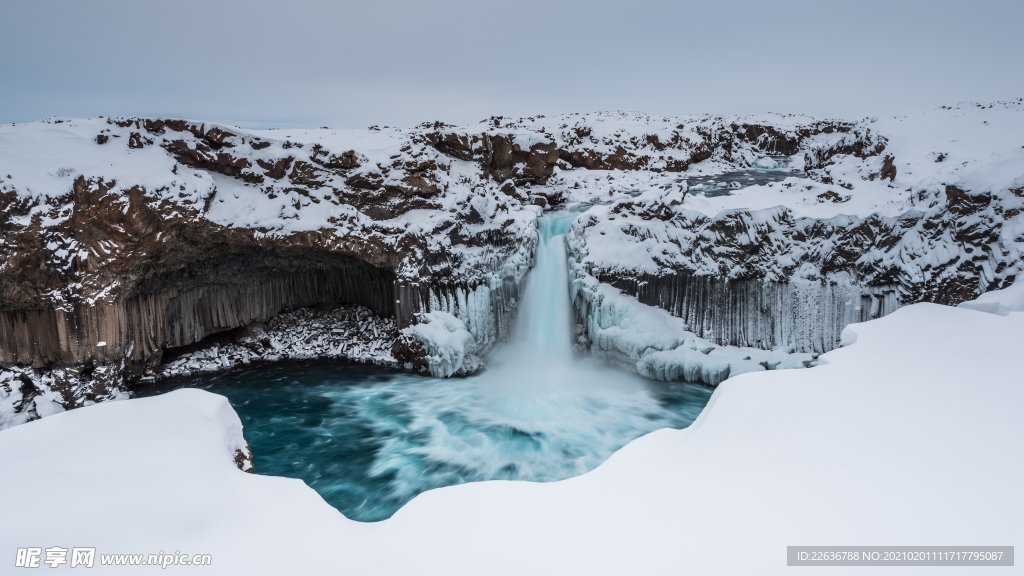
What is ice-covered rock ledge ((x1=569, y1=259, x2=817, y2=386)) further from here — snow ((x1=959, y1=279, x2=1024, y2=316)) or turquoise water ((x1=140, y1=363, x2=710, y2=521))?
snow ((x1=959, y1=279, x2=1024, y2=316))

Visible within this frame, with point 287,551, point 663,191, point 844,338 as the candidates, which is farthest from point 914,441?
point 663,191

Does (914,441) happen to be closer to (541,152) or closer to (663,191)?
(663,191)

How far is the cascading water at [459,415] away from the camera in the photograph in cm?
814

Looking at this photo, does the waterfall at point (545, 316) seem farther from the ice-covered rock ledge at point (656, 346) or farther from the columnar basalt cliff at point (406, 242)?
the ice-covered rock ledge at point (656, 346)

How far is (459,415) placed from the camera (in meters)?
9.91

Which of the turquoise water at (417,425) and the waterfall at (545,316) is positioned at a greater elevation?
the waterfall at (545,316)

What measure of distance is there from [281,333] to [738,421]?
12851 mm

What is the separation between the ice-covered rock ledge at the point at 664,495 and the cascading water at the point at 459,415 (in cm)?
480

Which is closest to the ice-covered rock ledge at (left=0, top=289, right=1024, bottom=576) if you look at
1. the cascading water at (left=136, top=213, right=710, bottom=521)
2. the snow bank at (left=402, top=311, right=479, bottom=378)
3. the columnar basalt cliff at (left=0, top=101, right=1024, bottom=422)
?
the cascading water at (left=136, top=213, right=710, bottom=521)

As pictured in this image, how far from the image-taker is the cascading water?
814cm

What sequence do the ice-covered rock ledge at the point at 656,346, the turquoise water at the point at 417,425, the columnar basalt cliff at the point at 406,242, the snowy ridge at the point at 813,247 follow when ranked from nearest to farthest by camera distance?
1. the turquoise water at the point at 417,425
2. the snowy ridge at the point at 813,247
3. the columnar basalt cliff at the point at 406,242
4. the ice-covered rock ledge at the point at 656,346

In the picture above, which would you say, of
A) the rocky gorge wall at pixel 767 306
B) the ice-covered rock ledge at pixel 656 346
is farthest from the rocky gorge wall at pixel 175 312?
the rocky gorge wall at pixel 767 306

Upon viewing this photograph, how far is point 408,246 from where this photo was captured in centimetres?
1137

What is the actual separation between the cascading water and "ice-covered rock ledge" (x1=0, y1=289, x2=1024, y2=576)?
480cm
